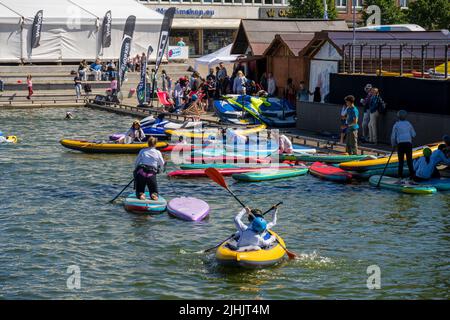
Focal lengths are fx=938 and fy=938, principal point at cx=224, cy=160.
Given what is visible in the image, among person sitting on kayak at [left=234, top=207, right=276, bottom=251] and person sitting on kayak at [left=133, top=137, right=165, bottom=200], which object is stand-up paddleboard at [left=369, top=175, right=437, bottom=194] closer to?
person sitting on kayak at [left=133, top=137, right=165, bottom=200]

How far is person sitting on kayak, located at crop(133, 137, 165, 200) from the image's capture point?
23.9m

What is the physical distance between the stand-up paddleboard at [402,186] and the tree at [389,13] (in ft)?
Answer: 139

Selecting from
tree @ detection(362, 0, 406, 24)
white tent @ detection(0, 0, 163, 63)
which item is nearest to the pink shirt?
white tent @ detection(0, 0, 163, 63)

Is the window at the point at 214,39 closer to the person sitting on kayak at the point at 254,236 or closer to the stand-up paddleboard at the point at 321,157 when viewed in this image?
the stand-up paddleboard at the point at 321,157

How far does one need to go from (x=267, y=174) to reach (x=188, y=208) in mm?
5119

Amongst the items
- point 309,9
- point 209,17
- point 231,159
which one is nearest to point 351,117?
point 231,159

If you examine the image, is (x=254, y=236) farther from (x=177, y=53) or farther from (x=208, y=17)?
(x=208, y=17)

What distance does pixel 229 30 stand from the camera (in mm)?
88500

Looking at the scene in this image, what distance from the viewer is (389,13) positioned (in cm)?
6906

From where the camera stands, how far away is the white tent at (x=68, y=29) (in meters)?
63.4

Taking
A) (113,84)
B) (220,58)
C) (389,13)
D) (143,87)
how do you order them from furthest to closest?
(389,13)
(113,84)
(220,58)
(143,87)
